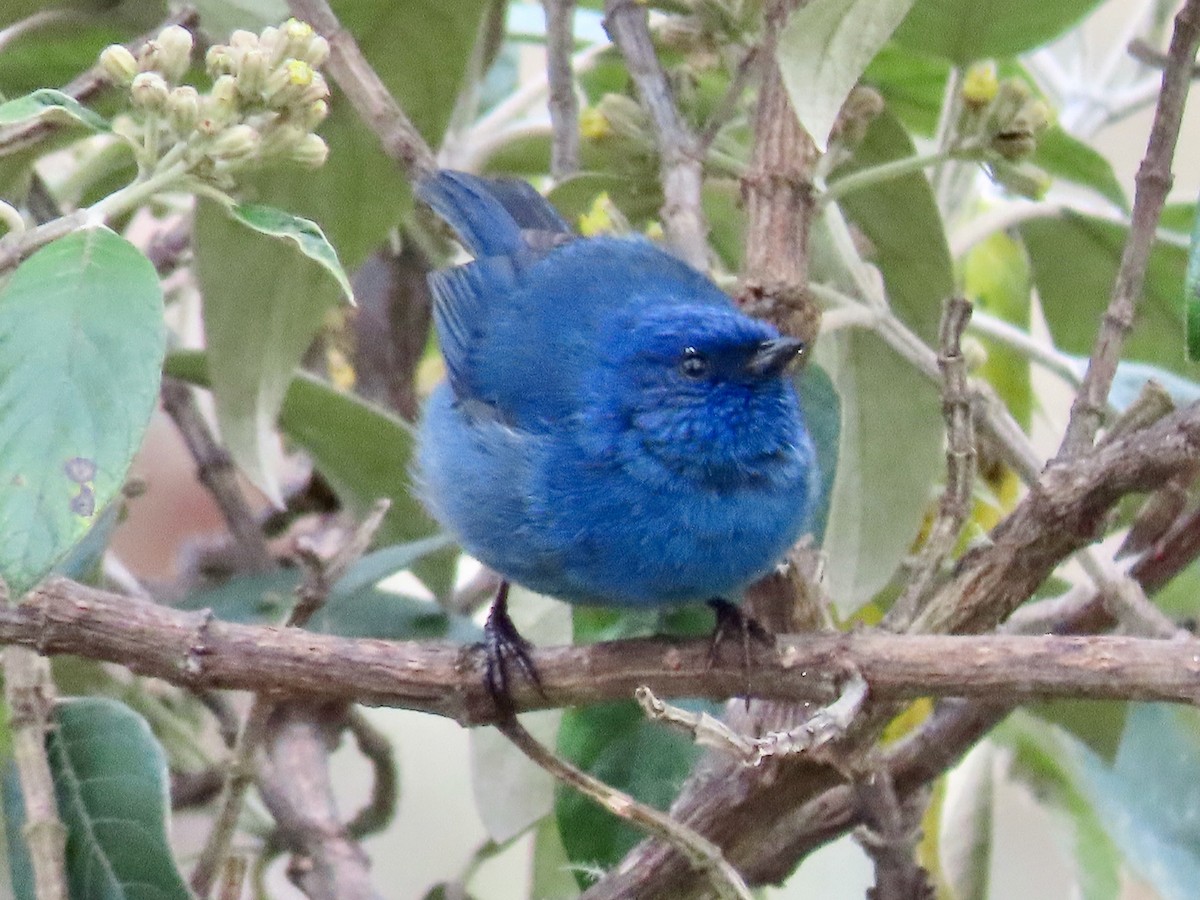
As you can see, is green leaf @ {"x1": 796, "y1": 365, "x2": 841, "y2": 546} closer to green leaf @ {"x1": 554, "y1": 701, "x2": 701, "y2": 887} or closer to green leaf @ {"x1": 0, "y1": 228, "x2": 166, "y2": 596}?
green leaf @ {"x1": 554, "y1": 701, "x2": 701, "y2": 887}

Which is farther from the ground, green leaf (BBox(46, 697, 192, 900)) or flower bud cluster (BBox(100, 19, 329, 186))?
flower bud cluster (BBox(100, 19, 329, 186))

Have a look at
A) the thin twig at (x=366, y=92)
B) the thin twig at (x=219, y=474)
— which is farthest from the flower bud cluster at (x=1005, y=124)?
the thin twig at (x=219, y=474)

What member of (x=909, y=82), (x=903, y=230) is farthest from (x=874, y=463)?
(x=909, y=82)

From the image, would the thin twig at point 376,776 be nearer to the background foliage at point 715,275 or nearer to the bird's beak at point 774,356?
the background foliage at point 715,275

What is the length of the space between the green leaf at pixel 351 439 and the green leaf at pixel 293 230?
615mm

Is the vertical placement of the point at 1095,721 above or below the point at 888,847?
above

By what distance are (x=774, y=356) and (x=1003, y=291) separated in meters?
1.05

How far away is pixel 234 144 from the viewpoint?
1125mm

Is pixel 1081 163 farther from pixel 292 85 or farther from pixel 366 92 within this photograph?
pixel 292 85

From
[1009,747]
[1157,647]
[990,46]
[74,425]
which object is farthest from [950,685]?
[1009,747]

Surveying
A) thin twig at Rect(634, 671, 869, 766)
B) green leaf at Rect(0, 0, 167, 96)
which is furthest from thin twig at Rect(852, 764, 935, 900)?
green leaf at Rect(0, 0, 167, 96)

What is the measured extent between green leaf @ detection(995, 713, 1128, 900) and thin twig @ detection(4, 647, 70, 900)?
1161 millimetres

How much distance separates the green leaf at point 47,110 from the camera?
113cm

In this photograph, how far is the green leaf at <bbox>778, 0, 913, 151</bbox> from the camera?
1.26m
